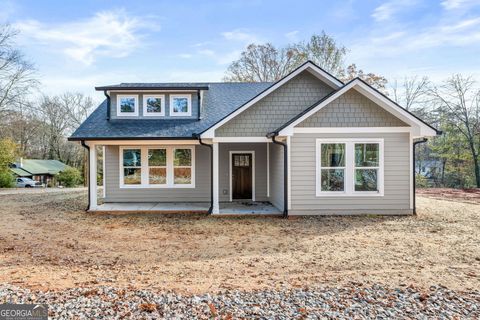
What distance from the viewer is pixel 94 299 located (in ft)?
11.8

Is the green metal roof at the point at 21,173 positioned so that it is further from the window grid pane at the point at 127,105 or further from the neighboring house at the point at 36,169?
the window grid pane at the point at 127,105

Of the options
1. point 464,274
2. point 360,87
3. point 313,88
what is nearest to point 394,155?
point 360,87

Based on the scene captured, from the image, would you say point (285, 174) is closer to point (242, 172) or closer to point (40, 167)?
point (242, 172)

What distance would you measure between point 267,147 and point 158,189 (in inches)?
186

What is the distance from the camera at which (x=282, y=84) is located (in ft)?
33.1

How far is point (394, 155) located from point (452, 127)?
18.1m

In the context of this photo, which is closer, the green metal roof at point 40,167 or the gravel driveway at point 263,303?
the gravel driveway at point 263,303

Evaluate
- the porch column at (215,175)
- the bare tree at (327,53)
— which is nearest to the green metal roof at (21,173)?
the bare tree at (327,53)

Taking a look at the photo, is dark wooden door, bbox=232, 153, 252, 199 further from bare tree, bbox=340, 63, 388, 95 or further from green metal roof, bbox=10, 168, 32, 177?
green metal roof, bbox=10, 168, 32, 177

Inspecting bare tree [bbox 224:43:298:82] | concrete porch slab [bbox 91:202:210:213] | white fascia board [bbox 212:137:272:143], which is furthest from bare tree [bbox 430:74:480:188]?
concrete porch slab [bbox 91:202:210:213]

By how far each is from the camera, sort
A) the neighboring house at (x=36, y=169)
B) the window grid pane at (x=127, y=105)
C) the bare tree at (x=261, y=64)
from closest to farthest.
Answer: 1. the window grid pane at (x=127, y=105)
2. the bare tree at (x=261, y=64)
3. the neighboring house at (x=36, y=169)

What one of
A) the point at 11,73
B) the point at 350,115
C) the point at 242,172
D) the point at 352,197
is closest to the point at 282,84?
the point at 350,115

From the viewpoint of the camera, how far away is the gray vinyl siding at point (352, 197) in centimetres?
916

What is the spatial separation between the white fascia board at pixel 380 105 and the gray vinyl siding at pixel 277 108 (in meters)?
1.20
